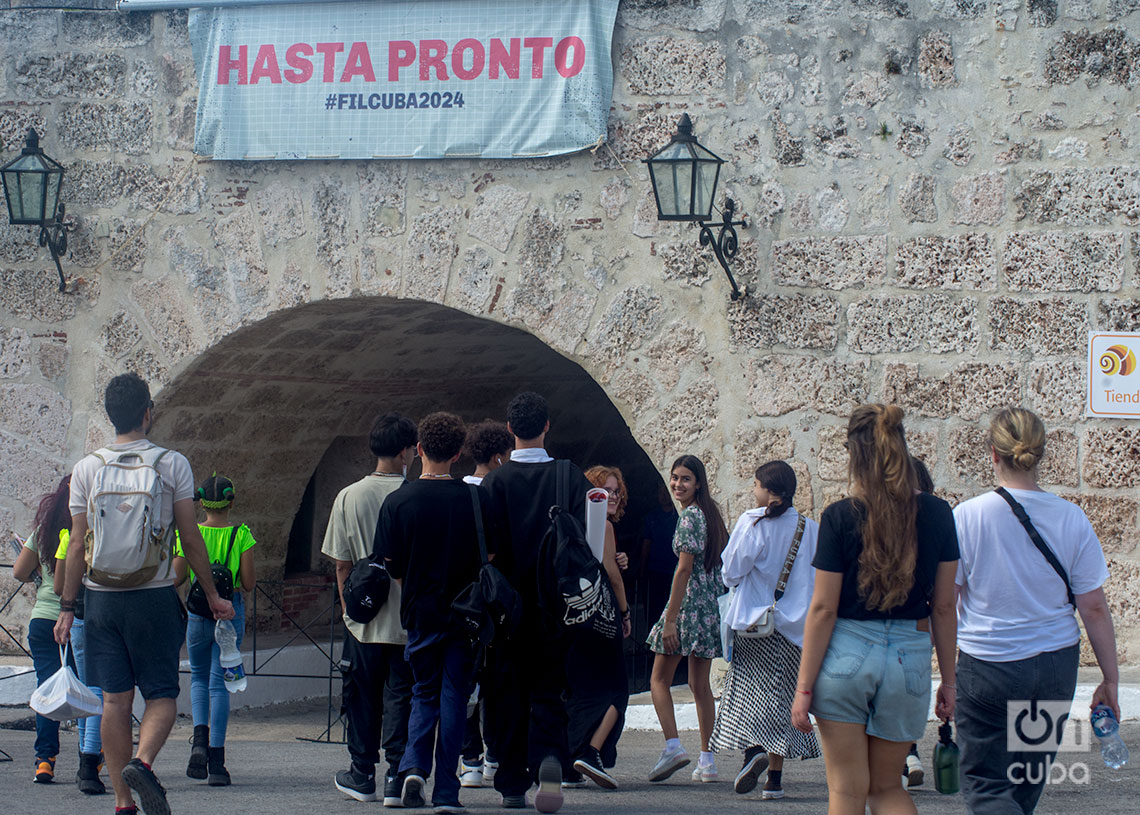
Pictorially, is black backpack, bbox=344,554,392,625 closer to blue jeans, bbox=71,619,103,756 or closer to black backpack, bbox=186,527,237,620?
black backpack, bbox=186,527,237,620

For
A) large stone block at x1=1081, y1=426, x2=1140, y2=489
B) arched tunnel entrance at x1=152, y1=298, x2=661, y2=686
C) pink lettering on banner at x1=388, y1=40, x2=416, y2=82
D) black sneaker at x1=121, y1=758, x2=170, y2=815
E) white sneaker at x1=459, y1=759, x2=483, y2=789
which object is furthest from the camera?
arched tunnel entrance at x1=152, y1=298, x2=661, y2=686

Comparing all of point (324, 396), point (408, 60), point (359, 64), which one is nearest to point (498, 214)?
point (408, 60)

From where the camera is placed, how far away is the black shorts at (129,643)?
4.32 metres

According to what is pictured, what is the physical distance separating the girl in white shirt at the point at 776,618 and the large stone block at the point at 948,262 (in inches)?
74.1

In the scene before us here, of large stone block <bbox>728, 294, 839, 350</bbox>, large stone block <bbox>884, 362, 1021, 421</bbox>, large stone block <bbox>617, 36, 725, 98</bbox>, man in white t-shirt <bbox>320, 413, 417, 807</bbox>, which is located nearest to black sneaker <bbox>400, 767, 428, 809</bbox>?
man in white t-shirt <bbox>320, 413, 417, 807</bbox>

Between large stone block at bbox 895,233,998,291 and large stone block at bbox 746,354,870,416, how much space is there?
482 mm

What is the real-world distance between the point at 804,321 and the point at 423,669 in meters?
2.83

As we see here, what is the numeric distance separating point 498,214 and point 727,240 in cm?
120

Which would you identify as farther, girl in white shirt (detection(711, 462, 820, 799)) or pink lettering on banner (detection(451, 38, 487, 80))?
pink lettering on banner (detection(451, 38, 487, 80))

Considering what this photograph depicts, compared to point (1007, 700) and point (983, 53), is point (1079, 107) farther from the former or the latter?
point (1007, 700)

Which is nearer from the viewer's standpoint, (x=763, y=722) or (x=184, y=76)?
(x=763, y=722)

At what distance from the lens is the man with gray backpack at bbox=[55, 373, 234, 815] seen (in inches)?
169

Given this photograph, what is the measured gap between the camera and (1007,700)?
3455 millimetres

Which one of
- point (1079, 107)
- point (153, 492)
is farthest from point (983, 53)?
point (153, 492)
